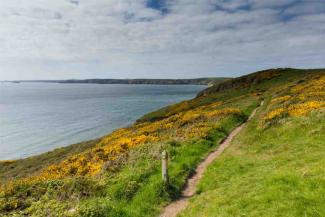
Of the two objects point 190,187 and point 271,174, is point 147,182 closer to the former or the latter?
point 190,187

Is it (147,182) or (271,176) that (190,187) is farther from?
(271,176)

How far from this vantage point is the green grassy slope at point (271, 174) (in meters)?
11.4

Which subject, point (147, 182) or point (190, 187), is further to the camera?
point (190, 187)

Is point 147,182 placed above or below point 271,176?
below

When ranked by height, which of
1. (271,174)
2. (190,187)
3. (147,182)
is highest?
(271,174)

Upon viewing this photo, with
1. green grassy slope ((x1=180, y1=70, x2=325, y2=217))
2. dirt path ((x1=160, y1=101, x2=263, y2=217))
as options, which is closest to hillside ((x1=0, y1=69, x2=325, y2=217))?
green grassy slope ((x1=180, y1=70, x2=325, y2=217))

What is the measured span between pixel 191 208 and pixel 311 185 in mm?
4858

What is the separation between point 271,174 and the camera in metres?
14.5

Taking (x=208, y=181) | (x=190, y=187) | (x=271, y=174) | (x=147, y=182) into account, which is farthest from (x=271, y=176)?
(x=147, y=182)

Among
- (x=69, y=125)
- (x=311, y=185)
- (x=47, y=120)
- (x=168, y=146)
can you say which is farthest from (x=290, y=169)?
(x=47, y=120)

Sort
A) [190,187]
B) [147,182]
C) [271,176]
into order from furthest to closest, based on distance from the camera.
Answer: [190,187]
[147,182]
[271,176]

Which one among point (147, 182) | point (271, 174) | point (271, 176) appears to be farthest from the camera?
point (147, 182)

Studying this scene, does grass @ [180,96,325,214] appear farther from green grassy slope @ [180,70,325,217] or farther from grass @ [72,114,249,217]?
grass @ [72,114,249,217]

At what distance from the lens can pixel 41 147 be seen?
213ft
